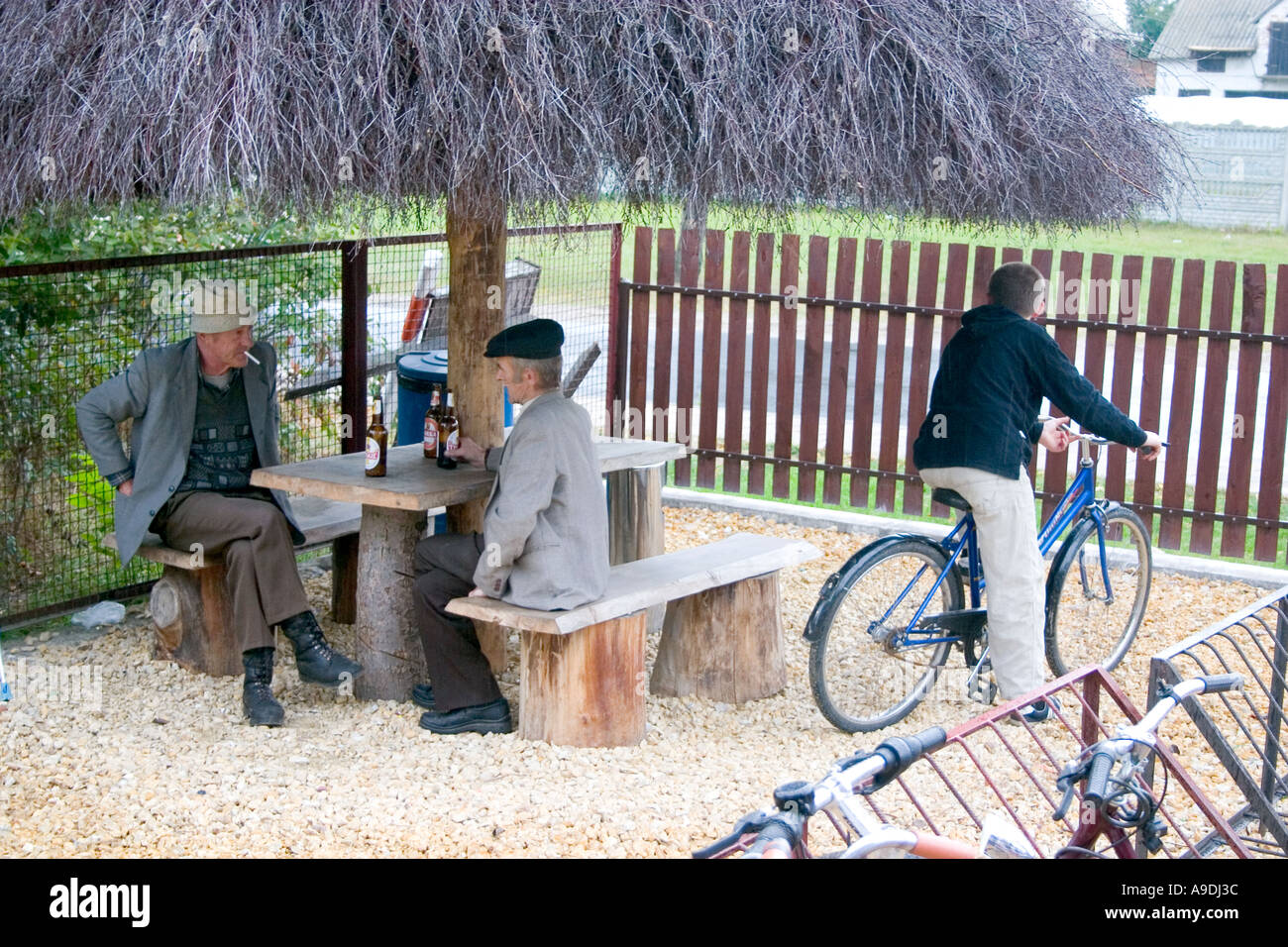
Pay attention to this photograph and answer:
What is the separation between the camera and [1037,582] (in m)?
5.25

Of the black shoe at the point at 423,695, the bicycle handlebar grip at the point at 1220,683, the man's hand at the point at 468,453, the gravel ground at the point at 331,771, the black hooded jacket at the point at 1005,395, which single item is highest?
the black hooded jacket at the point at 1005,395

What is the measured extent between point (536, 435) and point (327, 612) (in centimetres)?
245

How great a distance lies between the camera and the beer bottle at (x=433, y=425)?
562 centimetres

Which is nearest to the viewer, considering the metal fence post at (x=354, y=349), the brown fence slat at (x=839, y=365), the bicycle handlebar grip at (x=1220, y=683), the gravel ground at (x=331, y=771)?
the bicycle handlebar grip at (x=1220, y=683)

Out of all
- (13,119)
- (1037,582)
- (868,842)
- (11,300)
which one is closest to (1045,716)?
(1037,582)

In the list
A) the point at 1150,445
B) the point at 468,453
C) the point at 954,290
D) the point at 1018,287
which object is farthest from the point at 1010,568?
the point at 954,290

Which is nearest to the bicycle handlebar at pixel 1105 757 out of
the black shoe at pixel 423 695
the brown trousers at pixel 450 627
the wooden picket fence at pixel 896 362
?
the brown trousers at pixel 450 627

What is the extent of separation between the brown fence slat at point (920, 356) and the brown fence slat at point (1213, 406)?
160cm

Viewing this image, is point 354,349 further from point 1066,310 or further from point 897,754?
point 897,754

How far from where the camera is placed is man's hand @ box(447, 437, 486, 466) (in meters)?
5.42

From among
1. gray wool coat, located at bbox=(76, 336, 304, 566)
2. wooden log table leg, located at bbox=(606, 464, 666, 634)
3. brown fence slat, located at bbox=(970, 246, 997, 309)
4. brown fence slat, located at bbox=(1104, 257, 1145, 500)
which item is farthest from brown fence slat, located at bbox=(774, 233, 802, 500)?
gray wool coat, located at bbox=(76, 336, 304, 566)

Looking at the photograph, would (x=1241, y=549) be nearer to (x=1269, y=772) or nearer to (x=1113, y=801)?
(x=1269, y=772)

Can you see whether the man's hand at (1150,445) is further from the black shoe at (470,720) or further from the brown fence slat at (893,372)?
the brown fence slat at (893,372)
